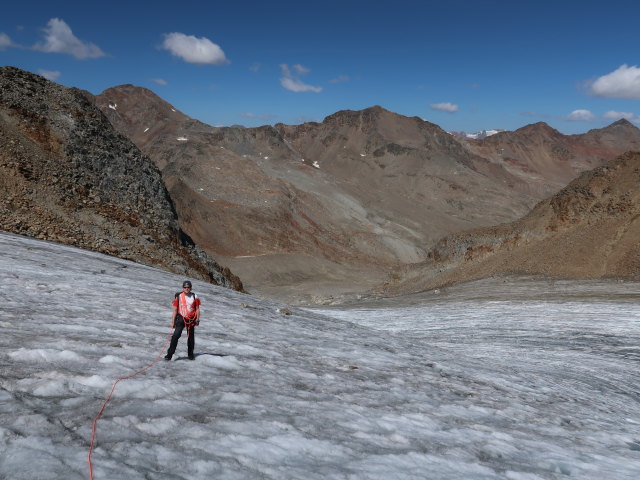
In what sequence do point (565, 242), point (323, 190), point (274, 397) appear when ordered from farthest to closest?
1. point (323, 190)
2. point (565, 242)
3. point (274, 397)

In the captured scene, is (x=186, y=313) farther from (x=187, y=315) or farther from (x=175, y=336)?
(x=175, y=336)

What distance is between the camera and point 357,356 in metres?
10.0

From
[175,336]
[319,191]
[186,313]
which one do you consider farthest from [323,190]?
[175,336]

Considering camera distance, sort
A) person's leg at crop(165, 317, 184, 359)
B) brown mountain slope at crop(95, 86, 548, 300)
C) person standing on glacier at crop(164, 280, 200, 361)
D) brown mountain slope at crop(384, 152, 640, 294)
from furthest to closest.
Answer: brown mountain slope at crop(95, 86, 548, 300), brown mountain slope at crop(384, 152, 640, 294), person standing on glacier at crop(164, 280, 200, 361), person's leg at crop(165, 317, 184, 359)

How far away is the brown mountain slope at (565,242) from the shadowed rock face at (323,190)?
1142 centimetres

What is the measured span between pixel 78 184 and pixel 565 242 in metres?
29.2

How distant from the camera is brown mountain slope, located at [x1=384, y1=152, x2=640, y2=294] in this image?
30609 millimetres

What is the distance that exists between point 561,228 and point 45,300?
37.8m

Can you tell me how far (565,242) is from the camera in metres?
33.8

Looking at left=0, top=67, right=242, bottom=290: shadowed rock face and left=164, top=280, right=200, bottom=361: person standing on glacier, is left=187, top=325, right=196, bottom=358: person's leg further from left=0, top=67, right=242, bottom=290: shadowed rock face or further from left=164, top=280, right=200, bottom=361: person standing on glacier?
left=0, top=67, right=242, bottom=290: shadowed rock face

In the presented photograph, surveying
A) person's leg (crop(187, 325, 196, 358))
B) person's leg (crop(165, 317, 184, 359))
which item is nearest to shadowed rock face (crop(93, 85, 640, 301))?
person's leg (crop(187, 325, 196, 358))

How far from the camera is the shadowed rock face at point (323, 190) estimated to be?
234 feet

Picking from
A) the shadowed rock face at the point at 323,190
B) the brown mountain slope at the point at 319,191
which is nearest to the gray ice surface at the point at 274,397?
the shadowed rock face at the point at 323,190

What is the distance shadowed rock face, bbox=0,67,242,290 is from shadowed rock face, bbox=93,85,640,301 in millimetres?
23510
